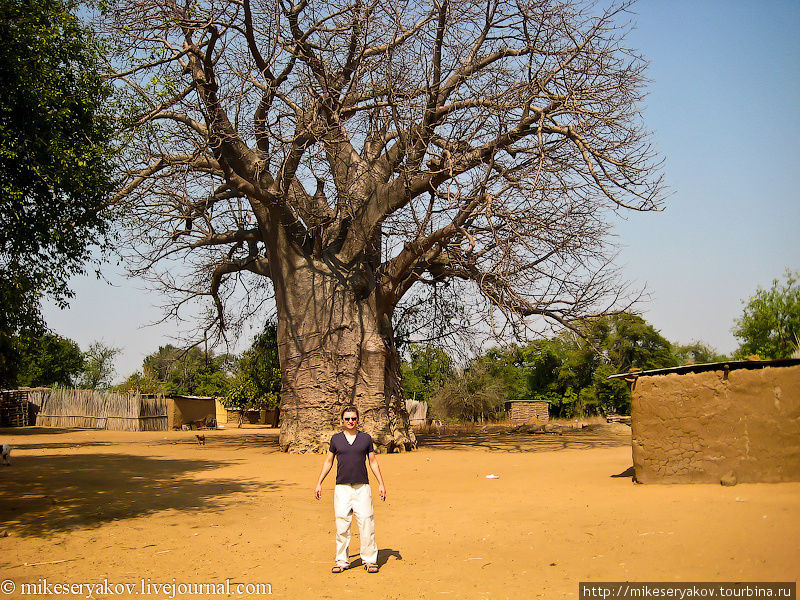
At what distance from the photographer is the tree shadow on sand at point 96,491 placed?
6.15m

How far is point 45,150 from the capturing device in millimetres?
6852

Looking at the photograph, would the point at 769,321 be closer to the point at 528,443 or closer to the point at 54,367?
the point at 528,443

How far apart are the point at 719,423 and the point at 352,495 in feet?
13.2

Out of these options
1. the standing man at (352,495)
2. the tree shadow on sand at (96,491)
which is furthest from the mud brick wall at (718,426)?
the tree shadow on sand at (96,491)

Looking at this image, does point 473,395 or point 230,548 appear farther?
point 473,395

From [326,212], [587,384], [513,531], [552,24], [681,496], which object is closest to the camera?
[513,531]

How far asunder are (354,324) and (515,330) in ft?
11.0

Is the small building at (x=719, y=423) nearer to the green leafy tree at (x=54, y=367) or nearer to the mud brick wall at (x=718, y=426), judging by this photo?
the mud brick wall at (x=718, y=426)

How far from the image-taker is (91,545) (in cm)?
520

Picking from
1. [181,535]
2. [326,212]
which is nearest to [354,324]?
[326,212]

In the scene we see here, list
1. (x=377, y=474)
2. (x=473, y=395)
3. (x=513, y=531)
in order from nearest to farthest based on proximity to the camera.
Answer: (x=377, y=474) → (x=513, y=531) → (x=473, y=395)

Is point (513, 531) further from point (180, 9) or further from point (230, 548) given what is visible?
point (180, 9)

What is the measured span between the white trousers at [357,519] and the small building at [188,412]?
871 inches

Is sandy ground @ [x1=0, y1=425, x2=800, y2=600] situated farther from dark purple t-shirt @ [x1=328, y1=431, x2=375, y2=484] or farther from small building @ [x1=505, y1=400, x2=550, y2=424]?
small building @ [x1=505, y1=400, x2=550, y2=424]
